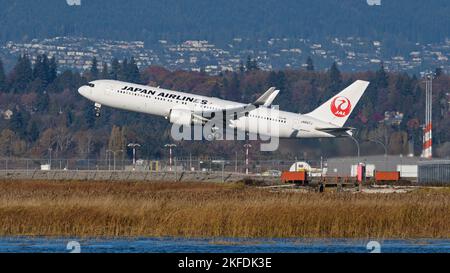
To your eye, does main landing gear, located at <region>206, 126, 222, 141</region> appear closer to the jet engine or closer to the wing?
the wing

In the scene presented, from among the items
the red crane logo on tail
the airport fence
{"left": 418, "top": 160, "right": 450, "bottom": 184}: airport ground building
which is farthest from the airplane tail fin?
{"left": 418, "top": 160, "right": 450, "bottom": 184}: airport ground building

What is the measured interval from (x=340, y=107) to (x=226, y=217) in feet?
190

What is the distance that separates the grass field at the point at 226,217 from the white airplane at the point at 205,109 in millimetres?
36821

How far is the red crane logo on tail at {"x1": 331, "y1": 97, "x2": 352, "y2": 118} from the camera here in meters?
115

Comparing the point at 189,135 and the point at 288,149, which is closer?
the point at 288,149

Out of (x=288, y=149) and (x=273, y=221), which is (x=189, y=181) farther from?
(x=273, y=221)

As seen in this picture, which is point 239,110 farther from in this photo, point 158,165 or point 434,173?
point 158,165

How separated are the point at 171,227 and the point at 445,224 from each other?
417 inches

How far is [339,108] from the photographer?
11531 centimetres

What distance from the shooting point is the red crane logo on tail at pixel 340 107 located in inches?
4523

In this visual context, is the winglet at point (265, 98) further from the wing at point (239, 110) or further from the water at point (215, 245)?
the water at point (215, 245)

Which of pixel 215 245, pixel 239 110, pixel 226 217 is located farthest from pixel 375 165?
pixel 215 245
